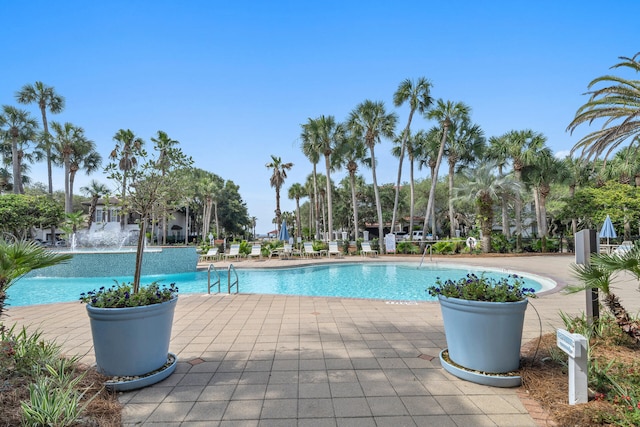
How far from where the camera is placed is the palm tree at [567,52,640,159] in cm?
477

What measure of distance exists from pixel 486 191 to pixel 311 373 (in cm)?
1967

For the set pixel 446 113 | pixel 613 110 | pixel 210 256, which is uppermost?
pixel 446 113

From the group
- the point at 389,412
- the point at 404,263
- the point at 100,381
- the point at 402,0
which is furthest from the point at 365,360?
the point at 404,263

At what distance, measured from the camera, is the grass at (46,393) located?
2.01m

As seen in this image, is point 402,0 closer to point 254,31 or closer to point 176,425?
point 254,31

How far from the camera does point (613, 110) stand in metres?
5.08

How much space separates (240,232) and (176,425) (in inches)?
1854

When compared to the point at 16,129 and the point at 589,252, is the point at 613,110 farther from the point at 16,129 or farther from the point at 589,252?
the point at 16,129

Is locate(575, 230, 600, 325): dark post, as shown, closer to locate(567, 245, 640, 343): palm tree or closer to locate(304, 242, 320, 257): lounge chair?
locate(567, 245, 640, 343): palm tree

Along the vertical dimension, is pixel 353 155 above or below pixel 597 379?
above

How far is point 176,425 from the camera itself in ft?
7.43

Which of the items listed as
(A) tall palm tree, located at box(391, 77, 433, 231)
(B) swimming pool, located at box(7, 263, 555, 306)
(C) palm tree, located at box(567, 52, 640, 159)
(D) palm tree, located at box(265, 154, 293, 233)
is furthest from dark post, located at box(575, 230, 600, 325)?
(D) palm tree, located at box(265, 154, 293, 233)

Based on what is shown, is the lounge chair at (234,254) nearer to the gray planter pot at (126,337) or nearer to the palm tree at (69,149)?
the gray planter pot at (126,337)

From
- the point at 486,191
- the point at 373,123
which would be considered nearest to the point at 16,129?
the point at 373,123
